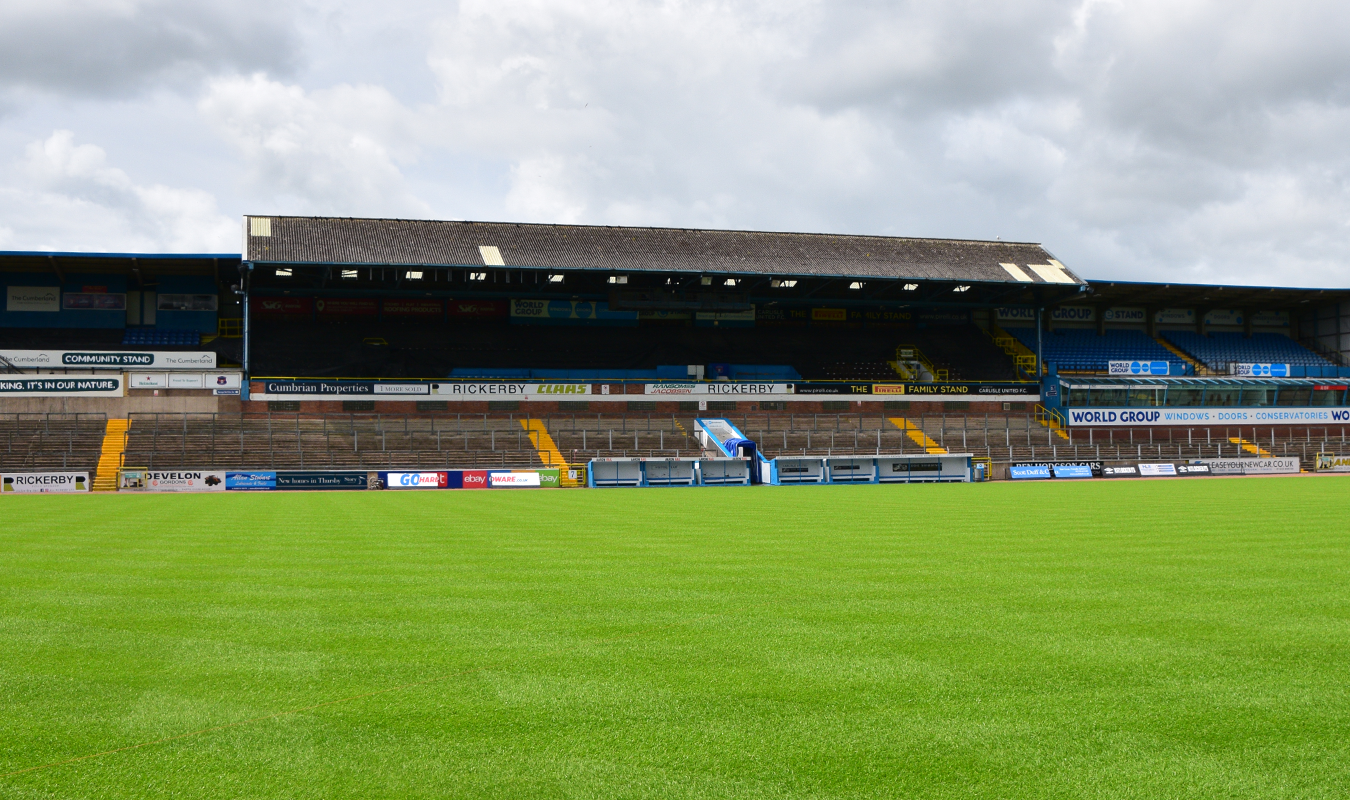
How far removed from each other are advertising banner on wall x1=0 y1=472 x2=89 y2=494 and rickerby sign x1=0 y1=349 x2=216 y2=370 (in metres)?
11.4

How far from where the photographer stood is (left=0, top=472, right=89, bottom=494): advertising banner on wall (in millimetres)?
38625

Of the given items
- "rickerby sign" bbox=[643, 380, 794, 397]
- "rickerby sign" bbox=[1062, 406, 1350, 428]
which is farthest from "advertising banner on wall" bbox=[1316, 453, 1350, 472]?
"rickerby sign" bbox=[643, 380, 794, 397]

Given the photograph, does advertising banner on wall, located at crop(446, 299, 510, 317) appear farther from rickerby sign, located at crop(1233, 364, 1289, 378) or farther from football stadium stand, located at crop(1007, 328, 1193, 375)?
rickerby sign, located at crop(1233, 364, 1289, 378)

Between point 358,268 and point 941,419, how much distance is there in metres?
35.9

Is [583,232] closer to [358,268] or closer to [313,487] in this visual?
[358,268]

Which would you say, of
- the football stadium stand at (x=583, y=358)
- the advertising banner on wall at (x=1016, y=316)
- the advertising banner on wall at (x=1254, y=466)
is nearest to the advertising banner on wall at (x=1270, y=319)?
the football stadium stand at (x=583, y=358)

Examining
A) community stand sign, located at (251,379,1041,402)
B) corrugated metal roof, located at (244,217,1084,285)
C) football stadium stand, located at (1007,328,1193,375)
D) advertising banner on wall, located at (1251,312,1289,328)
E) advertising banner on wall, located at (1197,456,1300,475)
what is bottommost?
advertising banner on wall, located at (1197,456,1300,475)

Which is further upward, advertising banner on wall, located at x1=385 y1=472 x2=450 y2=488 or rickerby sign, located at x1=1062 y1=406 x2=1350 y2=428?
rickerby sign, located at x1=1062 y1=406 x2=1350 y2=428

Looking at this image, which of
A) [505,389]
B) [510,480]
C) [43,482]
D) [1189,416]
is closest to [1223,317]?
[1189,416]

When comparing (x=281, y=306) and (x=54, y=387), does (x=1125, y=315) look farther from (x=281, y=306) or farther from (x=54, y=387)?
(x=54, y=387)

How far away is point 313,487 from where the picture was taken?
4153 cm

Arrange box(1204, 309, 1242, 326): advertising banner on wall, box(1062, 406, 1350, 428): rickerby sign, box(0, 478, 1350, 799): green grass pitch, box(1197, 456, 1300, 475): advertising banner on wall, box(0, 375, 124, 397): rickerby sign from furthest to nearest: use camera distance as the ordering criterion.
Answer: box(1204, 309, 1242, 326): advertising banner on wall, box(1062, 406, 1350, 428): rickerby sign, box(1197, 456, 1300, 475): advertising banner on wall, box(0, 375, 124, 397): rickerby sign, box(0, 478, 1350, 799): green grass pitch

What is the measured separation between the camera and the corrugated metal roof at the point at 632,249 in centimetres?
5009

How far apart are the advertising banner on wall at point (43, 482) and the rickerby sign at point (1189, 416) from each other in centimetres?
5476
